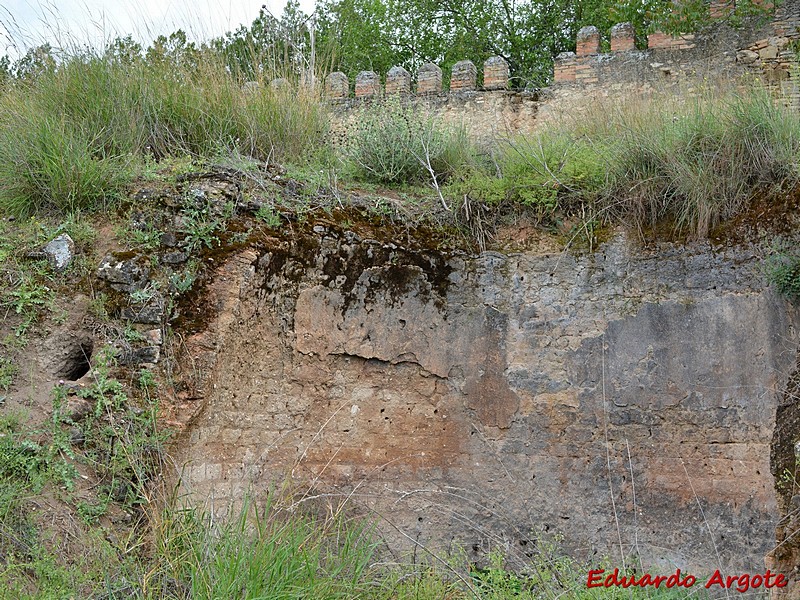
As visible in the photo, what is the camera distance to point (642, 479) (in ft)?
18.9

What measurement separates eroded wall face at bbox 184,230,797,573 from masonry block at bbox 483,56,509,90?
5543 mm

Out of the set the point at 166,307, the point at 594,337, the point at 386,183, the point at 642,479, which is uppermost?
the point at 386,183

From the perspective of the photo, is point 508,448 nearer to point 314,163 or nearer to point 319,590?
point 319,590

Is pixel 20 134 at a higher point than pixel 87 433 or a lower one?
higher

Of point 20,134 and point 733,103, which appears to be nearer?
point 20,134

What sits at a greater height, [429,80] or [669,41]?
[669,41]

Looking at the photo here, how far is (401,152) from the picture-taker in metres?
6.95

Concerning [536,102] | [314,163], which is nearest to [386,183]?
[314,163]

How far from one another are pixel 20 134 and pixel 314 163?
2315 millimetres

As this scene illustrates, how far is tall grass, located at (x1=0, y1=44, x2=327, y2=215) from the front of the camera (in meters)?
5.78

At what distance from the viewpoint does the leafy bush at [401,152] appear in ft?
22.7

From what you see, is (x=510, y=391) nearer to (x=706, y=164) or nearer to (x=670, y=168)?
(x=670, y=168)

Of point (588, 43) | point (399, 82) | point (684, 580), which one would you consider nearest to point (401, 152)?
point (684, 580)

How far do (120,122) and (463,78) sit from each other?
6.16 meters
